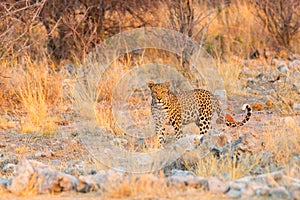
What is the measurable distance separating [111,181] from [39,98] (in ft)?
15.4

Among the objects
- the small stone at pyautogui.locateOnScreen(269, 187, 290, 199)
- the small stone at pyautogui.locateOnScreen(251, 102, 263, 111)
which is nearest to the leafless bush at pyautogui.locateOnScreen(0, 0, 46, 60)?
the small stone at pyautogui.locateOnScreen(251, 102, 263, 111)

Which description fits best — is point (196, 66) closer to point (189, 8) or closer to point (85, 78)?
point (189, 8)

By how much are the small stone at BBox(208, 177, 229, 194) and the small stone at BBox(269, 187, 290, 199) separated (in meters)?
0.35

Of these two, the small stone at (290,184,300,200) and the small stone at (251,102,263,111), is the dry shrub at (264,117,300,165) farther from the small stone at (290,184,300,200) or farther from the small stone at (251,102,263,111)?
the small stone at (251,102,263,111)

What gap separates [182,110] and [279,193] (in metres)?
3.34

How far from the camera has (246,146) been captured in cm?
670

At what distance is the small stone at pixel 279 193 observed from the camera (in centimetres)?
494

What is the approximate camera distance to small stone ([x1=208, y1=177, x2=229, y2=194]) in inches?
201

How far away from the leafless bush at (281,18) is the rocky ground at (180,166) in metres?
3.44

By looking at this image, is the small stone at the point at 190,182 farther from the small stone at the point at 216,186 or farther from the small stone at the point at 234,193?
the small stone at the point at 234,193

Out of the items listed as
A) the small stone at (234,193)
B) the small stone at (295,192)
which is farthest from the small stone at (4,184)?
the small stone at (295,192)

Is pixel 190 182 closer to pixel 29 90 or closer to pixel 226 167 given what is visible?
pixel 226 167

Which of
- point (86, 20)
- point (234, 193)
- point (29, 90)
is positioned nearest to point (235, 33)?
point (86, 20)

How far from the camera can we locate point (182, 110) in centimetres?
820
